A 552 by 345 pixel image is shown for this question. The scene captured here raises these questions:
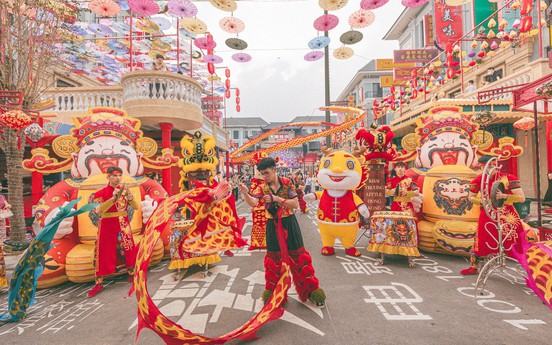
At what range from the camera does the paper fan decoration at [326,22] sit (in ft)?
26.9

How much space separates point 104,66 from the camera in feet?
52.3

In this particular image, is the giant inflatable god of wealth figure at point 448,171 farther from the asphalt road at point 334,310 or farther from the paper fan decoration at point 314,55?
the paper fan decoration at point 314,55

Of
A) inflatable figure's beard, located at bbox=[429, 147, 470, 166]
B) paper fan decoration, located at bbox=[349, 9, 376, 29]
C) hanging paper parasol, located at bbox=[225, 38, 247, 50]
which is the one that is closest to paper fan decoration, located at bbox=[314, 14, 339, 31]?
paper fan decoration, located at bbox=[349, 9, 376, 29]

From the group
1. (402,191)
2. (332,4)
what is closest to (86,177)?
(402,191)

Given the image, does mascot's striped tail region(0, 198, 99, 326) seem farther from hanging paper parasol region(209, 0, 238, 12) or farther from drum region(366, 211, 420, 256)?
hanging paper parasol region(209, 0, 238, 12)

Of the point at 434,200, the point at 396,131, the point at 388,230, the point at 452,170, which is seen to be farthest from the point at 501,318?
the point at 396,131

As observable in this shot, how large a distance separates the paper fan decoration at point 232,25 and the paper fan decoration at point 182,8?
895mm

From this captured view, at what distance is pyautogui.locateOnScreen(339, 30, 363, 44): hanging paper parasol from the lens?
8695 mm

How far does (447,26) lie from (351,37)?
21.5 feet

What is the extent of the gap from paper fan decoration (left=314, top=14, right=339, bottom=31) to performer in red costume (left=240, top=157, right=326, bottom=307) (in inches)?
272

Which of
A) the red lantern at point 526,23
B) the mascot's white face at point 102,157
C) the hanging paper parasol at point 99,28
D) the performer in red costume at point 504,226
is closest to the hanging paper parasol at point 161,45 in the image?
the hanging paper parasol at point 99,28

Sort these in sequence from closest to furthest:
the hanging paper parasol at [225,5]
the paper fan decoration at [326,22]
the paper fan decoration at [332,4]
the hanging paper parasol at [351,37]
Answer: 1. the paper fan decoration at [332,4]
2. the hanging paper parasol at [225,5]
3. the paper fan decoration at [326,22]
4. the hanging paper parasol at [351,37]

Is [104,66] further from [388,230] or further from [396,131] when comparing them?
[388,230]

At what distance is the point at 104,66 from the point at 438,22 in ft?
56.6
